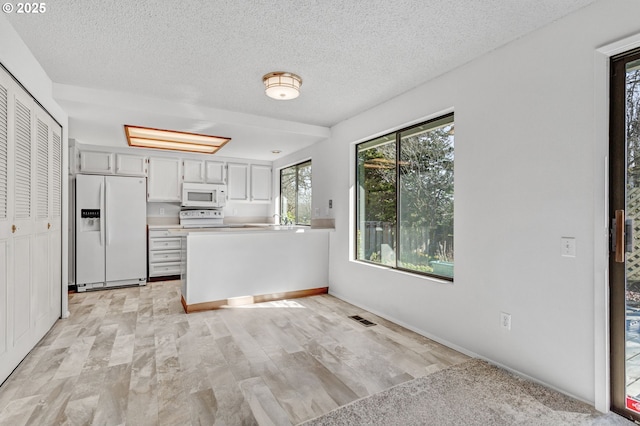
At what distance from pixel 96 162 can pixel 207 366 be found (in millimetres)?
4438

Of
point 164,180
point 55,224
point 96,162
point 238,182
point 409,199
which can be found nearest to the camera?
point 55,224

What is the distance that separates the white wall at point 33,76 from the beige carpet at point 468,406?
9.80 ft

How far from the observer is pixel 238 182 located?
6.52m

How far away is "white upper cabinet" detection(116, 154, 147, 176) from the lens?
5.47 metres

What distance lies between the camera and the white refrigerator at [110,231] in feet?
15.7

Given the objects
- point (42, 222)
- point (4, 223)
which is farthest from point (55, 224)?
point (4, 223)

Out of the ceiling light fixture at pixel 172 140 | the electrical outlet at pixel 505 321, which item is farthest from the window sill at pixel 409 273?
the ceiling light fixture at pixel 172 140

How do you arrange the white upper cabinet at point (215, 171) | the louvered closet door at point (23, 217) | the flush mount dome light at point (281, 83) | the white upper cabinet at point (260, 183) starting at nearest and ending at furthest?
1. the louvered closet door at point (23, 217)
2. the flush mount dome light at point (281, 83)
3. the white upper cabinet at point (215, 171)
4. the white upper cabinet at point (260, 183)

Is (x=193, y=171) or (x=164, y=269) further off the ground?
(x=193, y=171)

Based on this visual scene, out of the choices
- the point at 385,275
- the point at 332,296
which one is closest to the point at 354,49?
the point at 385,275

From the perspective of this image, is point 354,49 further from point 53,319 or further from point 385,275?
point 53,319

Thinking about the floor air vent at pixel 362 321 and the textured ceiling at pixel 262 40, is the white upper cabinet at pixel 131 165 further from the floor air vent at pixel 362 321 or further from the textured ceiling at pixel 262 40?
the floor air vent at pixel 362 321

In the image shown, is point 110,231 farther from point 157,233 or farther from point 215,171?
point 215,171

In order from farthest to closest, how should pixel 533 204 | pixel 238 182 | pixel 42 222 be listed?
pixel 238 182, pixel 42 222, pixel 533 204
